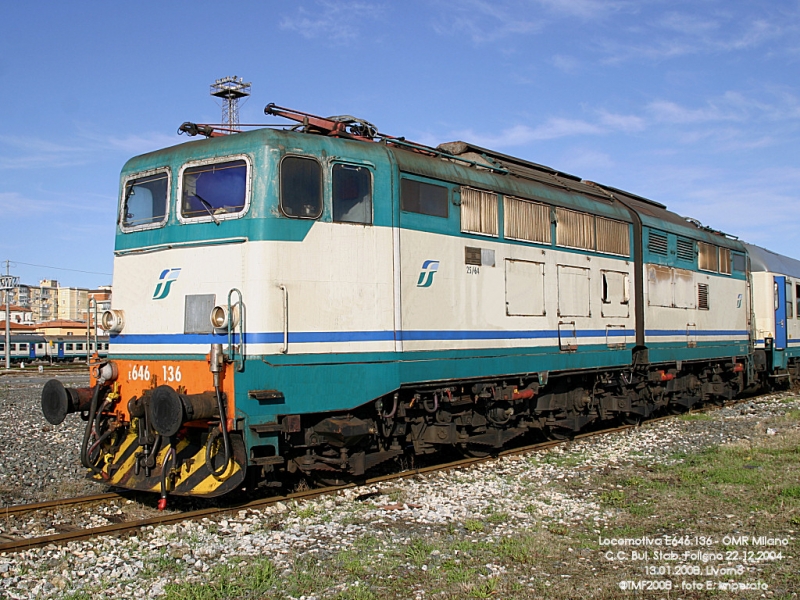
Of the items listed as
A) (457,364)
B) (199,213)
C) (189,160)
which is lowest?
(457,364)

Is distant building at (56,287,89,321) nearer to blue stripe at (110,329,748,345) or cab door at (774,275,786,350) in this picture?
cab door at (774,275,786,350)

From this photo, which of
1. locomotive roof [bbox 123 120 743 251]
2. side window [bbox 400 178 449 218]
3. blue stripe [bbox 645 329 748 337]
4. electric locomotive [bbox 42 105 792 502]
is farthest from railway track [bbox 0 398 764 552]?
blue stripe [bbox 645 329 748 337]

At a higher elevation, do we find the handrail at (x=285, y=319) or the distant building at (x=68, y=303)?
the distant building at (x=68, y=303)

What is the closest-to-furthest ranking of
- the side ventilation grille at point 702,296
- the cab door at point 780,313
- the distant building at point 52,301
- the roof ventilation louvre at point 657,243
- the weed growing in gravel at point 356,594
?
the weed growing in gravel at point 356,594
the roof ventilation louvre at point 657,243
the side ventilation grille at point 702,296
the cab door at point 780,313
the distant building at point 52,301

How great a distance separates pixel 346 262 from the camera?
7.95 metres

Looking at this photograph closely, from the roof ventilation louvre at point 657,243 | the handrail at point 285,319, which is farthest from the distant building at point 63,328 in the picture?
the handrail at point 285,319

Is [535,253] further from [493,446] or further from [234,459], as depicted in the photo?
[234,459]

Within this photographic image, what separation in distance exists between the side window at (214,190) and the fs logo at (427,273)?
2.34 metres

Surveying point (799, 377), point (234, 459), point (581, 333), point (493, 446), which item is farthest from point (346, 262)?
point (799, 377)

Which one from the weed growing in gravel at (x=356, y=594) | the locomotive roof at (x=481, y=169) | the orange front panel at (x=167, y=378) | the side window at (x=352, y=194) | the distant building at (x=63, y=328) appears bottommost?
the weed growing in gravel at (x=356, y=594)

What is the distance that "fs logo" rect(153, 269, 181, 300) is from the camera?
7957mm

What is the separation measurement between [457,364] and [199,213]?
3625mm

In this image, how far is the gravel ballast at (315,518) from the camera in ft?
18.7

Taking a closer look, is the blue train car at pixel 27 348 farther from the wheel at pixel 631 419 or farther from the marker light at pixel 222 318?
the marker light at pixel 222 318
